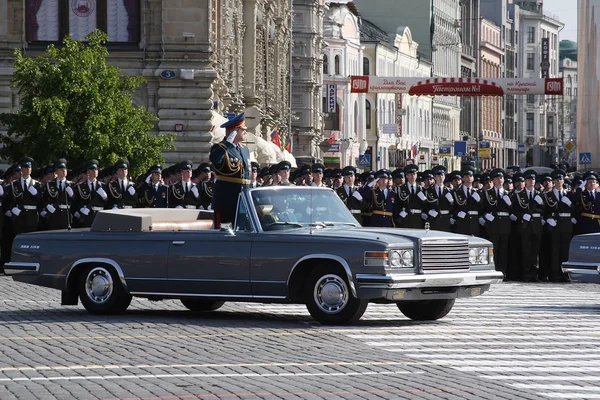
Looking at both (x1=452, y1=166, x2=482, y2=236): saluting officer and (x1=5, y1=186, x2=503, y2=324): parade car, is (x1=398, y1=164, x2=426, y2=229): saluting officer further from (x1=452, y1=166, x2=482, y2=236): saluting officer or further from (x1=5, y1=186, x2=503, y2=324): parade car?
(x1=5, y1=186, x2=503, y2=324): parade car

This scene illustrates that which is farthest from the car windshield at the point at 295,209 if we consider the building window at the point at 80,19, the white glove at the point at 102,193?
the building window at the point at 80,19

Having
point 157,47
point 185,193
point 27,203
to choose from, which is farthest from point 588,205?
point 157,47

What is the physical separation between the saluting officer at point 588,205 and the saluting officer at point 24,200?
9.35 metres

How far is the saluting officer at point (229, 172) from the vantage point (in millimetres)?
18312

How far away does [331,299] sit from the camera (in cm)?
1633

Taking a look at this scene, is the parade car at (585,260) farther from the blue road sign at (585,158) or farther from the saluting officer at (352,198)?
the blue road sign at (585,158)

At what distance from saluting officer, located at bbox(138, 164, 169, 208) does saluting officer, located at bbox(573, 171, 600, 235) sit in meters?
7.33

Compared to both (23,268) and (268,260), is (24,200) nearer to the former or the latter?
(23,268)

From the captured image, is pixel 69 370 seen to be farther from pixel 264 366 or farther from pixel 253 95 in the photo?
pixel 253 95

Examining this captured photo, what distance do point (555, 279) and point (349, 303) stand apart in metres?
12.5

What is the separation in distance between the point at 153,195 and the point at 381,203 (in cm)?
382

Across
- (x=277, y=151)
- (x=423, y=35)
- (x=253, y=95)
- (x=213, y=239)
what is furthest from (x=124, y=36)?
(x=423, y=35)

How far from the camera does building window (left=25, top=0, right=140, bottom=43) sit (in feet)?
163

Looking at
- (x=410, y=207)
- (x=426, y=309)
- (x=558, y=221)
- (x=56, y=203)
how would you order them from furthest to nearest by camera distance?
(x=558, y=221), (x=410, y=207), (x=56, y=203), (x=426, y=309)
